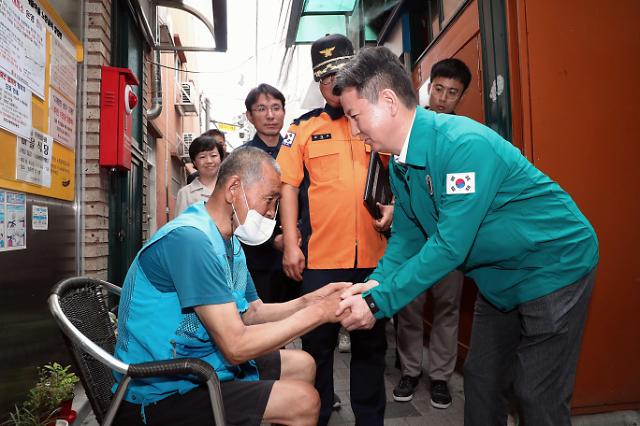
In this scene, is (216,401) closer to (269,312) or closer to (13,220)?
(269,312)

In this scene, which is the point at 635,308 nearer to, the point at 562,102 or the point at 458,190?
the point at 562,102

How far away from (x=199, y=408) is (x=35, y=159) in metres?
2.03

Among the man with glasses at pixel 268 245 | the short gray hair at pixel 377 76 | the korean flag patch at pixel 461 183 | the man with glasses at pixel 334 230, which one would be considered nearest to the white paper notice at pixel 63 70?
the man with glasses at pixel 268 245

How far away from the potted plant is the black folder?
2011 millimetres

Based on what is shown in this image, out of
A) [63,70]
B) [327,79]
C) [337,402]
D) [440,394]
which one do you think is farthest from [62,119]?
[440,394]

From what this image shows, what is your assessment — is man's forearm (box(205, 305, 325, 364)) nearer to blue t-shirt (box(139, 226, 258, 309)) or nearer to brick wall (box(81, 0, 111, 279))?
blue t-shirt (box(139, 226, 258, 309))

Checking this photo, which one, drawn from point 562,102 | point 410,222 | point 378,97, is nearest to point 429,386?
point 410,222

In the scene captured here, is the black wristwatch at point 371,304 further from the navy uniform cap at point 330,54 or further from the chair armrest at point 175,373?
the navy uniform cap at point 330,54

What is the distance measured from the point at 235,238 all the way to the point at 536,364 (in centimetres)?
132

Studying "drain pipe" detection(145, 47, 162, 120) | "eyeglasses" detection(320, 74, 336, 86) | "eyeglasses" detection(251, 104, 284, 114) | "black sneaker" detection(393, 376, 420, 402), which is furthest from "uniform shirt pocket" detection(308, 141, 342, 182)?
"drain pipe" detection(145, 47, 162, 120)

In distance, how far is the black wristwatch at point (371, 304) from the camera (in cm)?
183

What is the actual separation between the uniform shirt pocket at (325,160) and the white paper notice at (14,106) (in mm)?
1594

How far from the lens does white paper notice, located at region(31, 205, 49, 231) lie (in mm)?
2688

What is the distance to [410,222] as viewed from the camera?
2.13 m
